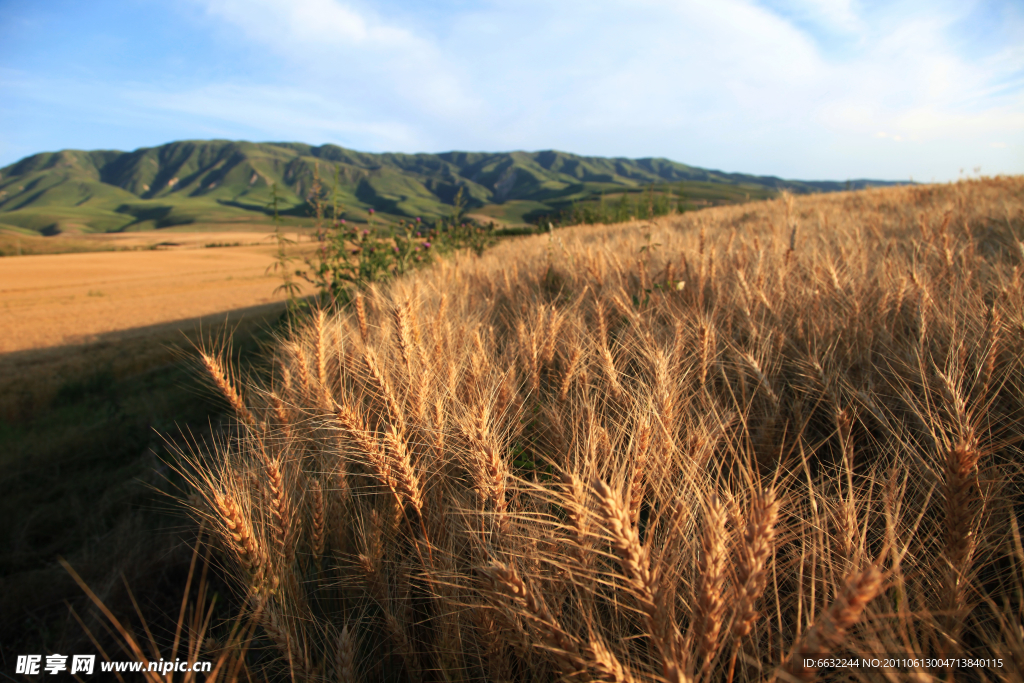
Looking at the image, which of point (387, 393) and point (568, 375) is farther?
point (568, 375)

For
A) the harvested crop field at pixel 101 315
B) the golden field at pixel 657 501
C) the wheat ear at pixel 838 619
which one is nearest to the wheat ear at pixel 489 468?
the golden field at pixel 657 501

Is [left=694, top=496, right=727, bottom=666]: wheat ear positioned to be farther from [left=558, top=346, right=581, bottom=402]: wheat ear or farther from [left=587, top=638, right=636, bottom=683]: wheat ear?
[left=558, top=346, right=581, bottom=402]: wheat ear

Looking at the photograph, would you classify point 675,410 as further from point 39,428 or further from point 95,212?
point 95,212

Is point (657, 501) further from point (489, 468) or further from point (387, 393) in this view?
point (387, 393)

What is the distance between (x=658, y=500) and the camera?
3.80 ft

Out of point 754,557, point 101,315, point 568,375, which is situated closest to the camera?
point 754,557

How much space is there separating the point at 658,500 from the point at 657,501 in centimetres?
2

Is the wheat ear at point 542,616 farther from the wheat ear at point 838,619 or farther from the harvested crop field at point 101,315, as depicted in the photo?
the harvested crop field at point 101,315

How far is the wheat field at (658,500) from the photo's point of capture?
72cm

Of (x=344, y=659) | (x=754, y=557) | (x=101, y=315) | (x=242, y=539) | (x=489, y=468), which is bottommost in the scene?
(x=101, y=315)

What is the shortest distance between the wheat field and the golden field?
0.01 meters

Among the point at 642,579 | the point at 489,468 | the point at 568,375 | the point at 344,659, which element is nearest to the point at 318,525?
the point at 344,659

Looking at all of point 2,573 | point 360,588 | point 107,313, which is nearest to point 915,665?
point 360,588

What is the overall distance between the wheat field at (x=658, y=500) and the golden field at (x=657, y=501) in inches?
0.4
